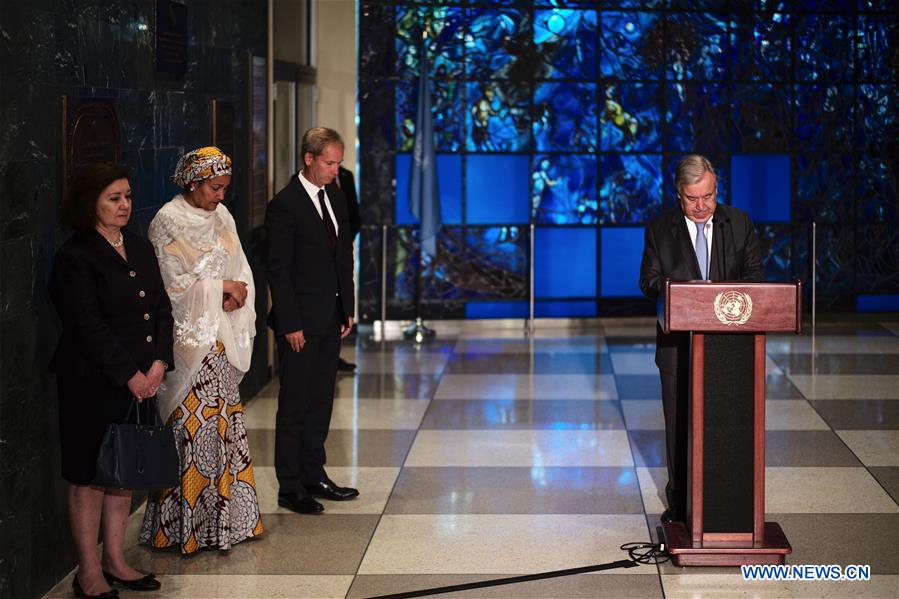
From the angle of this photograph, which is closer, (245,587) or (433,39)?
(245,587)

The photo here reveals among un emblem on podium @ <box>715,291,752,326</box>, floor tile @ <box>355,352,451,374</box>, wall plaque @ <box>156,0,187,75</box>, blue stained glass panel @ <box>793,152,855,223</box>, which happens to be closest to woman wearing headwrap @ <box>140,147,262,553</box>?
wall plaque @ <box>156,0,187,75</box>

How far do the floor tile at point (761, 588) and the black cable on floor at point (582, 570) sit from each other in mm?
212

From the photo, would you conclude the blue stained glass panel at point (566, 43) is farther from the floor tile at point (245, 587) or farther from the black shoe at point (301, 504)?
the floor tile at point (245, 587)

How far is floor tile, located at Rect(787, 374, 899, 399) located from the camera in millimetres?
8742

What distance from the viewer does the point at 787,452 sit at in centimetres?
718

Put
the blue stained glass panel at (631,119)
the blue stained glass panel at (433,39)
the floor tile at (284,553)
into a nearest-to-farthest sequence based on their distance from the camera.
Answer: the floor tile at (284,553), the blue stained glass panel at (433,39), the blue stained glass panel at (631,119)

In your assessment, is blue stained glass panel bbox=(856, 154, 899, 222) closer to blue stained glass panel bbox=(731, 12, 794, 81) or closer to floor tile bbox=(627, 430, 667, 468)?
blue stained glass panel bbox=(731, 12, 794, 81)

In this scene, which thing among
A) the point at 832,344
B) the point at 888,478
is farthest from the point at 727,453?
the point at 832,344

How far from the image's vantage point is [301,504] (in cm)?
607

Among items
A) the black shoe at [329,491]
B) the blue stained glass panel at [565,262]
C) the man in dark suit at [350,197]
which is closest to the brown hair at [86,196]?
the black shoe at [329,491]

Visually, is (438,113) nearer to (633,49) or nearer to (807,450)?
(633,49)

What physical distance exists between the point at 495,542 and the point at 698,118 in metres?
7.27

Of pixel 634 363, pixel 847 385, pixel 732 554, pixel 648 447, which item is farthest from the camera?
pixel 634 363

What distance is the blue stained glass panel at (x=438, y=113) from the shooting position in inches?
467
